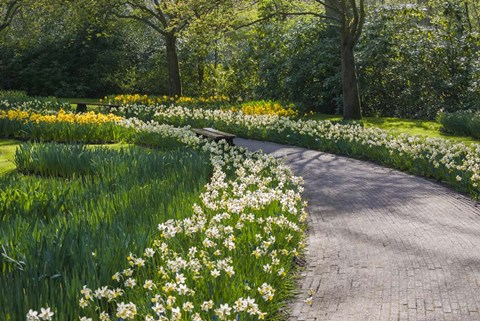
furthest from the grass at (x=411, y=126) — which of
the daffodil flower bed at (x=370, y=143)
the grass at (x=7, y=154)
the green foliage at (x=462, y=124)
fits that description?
the grass at (x=7, y=154)

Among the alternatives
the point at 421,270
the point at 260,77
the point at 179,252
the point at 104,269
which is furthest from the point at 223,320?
the point at 260,77

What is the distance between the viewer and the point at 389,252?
5.86m

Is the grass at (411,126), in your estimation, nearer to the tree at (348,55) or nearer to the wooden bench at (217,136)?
the tree at (348,55)

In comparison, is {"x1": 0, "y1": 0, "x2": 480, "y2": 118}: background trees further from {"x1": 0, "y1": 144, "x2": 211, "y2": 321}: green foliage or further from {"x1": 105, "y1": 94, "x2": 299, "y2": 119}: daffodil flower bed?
{"x1": 0, "y1": 144, "x2": 211, "y2": 321}: green foliage

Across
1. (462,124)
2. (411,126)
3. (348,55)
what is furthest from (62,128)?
(411,126)

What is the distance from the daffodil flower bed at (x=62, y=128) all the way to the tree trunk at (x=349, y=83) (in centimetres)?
717

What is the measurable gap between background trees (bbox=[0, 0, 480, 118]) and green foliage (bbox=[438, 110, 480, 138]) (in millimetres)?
2734

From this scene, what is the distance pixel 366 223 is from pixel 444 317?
2646 millimetres

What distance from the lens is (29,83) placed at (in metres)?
30.1

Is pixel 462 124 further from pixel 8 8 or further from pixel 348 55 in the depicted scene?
pixel 8 8

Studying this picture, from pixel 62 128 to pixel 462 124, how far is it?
32.7 ft

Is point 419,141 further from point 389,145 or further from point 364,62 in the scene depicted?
point 364,62

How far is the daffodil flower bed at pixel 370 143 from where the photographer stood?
30.6 feet

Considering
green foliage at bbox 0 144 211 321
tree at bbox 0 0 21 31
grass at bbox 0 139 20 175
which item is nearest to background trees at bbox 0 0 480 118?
tree at bbox 0 0 21 31
